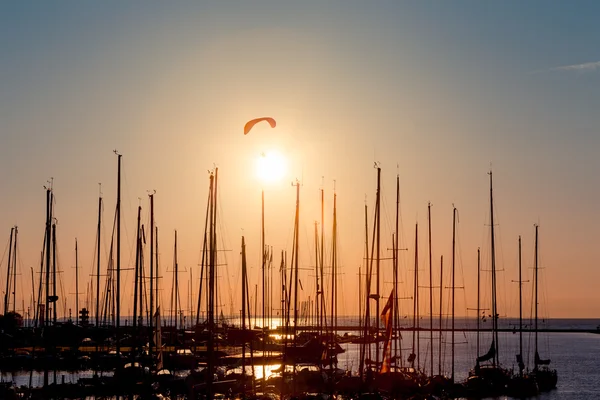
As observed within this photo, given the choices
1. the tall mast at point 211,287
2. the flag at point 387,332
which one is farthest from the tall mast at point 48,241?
the flag at point 387,332

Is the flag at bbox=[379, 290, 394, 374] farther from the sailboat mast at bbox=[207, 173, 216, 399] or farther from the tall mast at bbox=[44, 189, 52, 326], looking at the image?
the tall mast at bbox=[44, 189, 52, 326]

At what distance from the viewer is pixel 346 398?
1871 inches

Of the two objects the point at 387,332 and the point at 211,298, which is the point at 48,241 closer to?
the point at 211,298

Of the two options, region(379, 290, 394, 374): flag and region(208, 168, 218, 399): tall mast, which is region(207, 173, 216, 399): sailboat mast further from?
region(379, 290, 394, 374): flag

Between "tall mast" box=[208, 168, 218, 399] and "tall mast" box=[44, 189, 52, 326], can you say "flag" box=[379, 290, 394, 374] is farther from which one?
"tall mast" box=[44, 189, 52, 326]

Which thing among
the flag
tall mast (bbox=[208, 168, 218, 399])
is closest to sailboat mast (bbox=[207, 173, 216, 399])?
tall mast (bbox=[208, 168, 218, 399])

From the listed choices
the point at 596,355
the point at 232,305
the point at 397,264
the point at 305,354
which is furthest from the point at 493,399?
the point at 596,355

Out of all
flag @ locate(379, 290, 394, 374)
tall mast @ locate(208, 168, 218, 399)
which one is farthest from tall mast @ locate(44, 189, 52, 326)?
flag @ locate(379, 290, 394, 374)

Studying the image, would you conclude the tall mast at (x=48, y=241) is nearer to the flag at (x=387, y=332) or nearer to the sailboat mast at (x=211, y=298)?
the sailboat mast at (x=211, y=298)

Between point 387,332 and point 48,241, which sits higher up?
point 48,241

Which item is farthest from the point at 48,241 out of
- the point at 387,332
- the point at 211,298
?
the point at 387,332

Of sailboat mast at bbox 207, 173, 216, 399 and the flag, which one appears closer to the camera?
sailboat mast at bbox 207, 173, 216, 399

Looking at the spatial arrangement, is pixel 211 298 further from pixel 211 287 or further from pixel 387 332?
pixel 387 332

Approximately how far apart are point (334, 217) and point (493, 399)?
16693 mm
